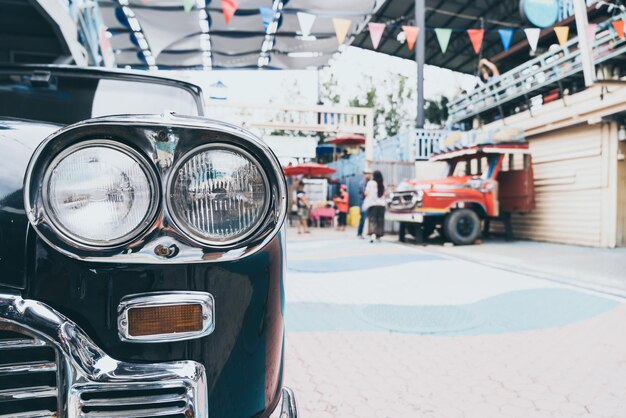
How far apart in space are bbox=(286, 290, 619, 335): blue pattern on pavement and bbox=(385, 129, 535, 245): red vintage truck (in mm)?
4322

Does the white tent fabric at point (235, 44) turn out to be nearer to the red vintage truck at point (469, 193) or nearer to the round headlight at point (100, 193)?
the red vintage truck at point (469, 193)

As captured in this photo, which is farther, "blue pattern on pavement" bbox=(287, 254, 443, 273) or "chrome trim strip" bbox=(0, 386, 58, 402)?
"blue pattern on pavement" bbox=(287, 254, 443, 273)

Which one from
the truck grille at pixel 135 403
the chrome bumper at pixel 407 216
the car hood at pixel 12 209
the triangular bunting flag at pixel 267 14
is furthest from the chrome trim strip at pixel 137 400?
the triangular bunting flag at pixel 267 14

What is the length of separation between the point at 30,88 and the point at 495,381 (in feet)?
9.17

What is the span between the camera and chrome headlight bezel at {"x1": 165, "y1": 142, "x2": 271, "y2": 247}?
0.97m

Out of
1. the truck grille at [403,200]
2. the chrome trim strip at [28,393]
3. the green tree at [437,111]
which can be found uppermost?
the green tree at [437,111]

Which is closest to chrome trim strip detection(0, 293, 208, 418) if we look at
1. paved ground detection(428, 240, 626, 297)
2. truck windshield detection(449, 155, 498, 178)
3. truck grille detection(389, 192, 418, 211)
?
paved ground detection(428, 240, 626, 297)

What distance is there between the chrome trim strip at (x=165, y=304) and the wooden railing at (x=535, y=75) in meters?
8.95

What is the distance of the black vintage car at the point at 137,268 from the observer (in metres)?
0.90

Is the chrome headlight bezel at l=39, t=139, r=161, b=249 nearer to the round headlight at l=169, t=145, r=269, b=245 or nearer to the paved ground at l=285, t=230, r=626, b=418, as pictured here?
the round headlight at l=169, t=145, r=269, b=245

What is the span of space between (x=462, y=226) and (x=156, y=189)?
328 inches

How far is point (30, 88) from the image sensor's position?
2.08m

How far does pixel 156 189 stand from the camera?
0.97m

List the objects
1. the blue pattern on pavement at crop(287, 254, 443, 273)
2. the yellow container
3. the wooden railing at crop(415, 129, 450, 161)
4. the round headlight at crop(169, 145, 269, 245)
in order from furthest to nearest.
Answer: the yellow container → the wooden railing at crop(415, 129, 450, 161) → the blue pattern on pavement at crop(287, 254, 443, 273) → the round headlight at crop(169, 145, 269, 245)
